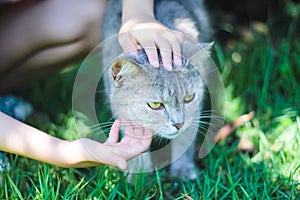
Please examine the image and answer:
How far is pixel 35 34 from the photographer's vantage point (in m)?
2.34

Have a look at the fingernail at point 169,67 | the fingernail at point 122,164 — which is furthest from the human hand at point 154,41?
the fingernail at point 122,164

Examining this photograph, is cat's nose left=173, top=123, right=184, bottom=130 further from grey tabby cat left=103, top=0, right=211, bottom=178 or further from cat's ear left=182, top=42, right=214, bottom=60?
cat's ear left=182, top=42, right=214, bottom=60

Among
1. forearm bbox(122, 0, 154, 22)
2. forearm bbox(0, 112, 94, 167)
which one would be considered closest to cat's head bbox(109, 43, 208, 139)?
forearm bbox(122, 0, 154, 22)

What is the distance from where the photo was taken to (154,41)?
1708mm

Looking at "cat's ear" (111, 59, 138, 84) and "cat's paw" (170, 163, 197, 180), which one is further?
"cat's paw" (170, 163, 197, 180)

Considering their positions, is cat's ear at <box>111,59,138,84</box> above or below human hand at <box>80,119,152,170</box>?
above

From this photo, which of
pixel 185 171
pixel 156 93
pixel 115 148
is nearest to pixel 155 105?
pixel 156 93

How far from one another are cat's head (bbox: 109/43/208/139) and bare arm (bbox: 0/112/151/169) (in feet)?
0.32

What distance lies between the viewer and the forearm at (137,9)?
1.87 m

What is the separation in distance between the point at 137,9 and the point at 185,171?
2.14 ft

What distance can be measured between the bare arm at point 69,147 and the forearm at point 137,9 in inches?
14.9

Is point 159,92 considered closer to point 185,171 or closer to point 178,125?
point 178,125

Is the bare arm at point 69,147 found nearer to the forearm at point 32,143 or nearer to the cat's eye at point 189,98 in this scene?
the forearm at point 32,143

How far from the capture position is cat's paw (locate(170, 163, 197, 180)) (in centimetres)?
218
